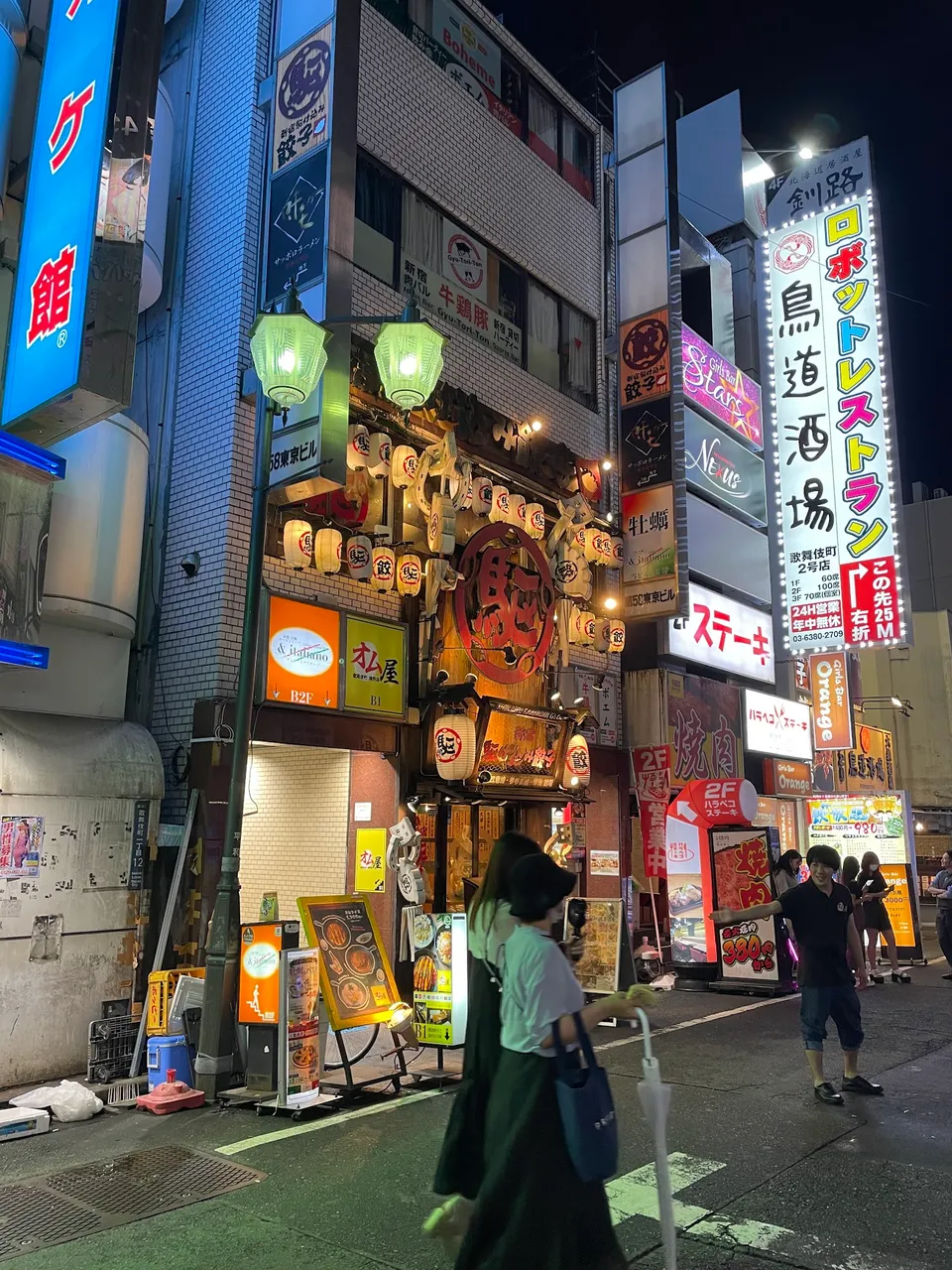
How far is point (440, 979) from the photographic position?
29.7ft

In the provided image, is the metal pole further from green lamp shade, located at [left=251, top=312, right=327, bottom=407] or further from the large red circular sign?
the large red circular sign

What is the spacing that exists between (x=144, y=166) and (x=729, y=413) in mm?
17779

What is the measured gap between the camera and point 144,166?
7934mm

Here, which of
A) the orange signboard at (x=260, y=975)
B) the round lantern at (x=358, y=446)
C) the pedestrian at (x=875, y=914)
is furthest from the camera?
the pedestrian at (x=875, y=914)

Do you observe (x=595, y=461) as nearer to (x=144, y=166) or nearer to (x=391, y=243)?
(x=391, y=243)

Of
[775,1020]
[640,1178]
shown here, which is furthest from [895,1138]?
[775,1020]

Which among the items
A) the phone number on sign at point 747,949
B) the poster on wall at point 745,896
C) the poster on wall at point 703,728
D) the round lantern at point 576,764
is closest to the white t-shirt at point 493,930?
the round lantern at point 576,764

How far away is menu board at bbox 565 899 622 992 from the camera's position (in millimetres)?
11562

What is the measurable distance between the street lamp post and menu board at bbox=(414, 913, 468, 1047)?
180 cm

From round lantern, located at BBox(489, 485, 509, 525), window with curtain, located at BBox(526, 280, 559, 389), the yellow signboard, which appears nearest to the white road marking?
the yellow signboard

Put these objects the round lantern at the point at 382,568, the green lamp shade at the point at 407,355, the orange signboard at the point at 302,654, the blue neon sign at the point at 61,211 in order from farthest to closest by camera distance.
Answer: the round lantern at the point at 382,568 < the orange signboard at the point at 302,654 < the green lamp shade at the point at 407,355 < the blue neon sign at the point at 61,211

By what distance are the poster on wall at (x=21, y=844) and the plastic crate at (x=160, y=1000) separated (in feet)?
5.03

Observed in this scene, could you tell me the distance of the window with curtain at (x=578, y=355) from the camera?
57.8 feet

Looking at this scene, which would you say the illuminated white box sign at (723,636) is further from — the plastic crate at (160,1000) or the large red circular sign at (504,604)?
the plastic crate at (160,1000)
